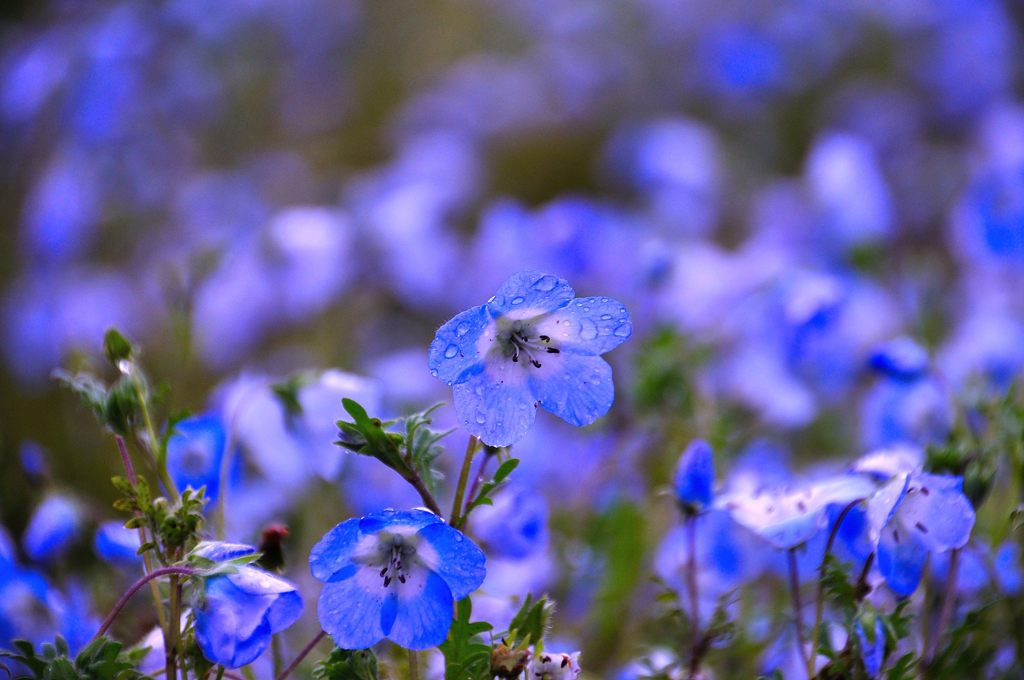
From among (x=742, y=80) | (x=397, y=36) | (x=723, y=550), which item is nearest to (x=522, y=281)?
(x=723, y=550)

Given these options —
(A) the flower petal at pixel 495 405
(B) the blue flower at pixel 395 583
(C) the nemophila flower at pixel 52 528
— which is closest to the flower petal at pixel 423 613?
(B) the blue flower at pixel 395 583

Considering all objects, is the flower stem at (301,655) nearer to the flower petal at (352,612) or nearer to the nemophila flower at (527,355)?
the flower petal at (352,612)

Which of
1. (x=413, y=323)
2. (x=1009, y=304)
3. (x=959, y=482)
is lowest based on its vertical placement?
(x=959, y=482)

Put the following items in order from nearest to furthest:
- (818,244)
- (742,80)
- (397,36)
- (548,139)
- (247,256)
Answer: (818,244) → (247,256) → (742,80) → (548,139) → (397,36)

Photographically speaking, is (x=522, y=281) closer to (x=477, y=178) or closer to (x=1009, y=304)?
(x=1009, y=304)

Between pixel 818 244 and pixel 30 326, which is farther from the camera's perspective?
pixel 30 326

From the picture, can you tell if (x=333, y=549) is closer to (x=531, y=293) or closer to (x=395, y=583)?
(x=395, y=583)

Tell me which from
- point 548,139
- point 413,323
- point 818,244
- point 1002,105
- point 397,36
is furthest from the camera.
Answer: point 397,36

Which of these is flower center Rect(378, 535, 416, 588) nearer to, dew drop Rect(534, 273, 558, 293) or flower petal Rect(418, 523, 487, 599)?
flower petal Rect(418, 523, 487, 599)

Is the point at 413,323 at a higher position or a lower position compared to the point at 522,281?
higher
